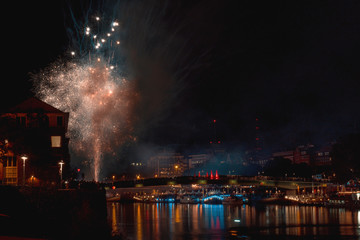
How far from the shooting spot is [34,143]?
56.1 m

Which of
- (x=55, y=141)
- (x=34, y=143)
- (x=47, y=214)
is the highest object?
(x=55, y=141)

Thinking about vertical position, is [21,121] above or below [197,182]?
above

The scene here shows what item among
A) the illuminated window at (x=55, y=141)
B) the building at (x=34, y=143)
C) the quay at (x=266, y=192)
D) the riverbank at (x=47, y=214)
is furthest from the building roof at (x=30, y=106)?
the quay at (x=266, y=192)

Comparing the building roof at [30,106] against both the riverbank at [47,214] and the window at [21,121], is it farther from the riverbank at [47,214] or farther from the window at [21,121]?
the riverbank at [47,214]

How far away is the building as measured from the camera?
52281 millimetres

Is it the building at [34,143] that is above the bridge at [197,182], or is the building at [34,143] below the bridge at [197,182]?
above

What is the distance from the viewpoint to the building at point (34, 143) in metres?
52.3

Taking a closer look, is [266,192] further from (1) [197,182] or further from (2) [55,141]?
(2) [55,141]

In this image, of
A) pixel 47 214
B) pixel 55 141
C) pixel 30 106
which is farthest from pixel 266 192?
pixel 47 214

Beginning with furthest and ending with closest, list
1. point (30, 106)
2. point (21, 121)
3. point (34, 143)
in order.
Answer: point (30, 106) → point (21, 121) → point (34, 143)

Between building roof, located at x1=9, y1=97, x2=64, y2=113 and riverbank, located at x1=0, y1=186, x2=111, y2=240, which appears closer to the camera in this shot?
riverbank, located at x1=0, y1=186, x2=111, y2=240

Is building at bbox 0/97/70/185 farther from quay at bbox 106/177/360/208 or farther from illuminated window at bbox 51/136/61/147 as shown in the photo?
quay at bbox 106/177/360/208

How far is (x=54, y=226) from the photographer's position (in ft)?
118

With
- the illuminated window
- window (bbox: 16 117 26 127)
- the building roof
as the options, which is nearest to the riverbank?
the illuminated window
